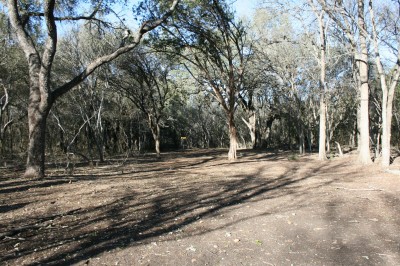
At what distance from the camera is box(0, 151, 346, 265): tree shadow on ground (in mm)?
4332

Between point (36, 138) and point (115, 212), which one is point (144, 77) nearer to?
point (36, 138)

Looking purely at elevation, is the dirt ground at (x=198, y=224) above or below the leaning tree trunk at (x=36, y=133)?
below

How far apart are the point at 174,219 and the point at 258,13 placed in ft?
58.9

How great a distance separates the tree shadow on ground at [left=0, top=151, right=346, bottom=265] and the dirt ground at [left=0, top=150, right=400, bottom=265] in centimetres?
2

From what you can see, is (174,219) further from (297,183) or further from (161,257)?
(297,183)

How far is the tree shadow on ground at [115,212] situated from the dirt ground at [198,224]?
0.6 inches

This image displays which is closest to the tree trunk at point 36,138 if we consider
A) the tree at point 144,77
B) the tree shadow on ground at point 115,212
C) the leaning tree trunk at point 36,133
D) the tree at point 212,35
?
the leaning tree trunk at point 36,133

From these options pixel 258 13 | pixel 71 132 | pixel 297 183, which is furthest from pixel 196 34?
pixel 71 132

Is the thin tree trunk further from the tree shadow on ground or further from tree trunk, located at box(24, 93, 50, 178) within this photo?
the tree shadow on ground

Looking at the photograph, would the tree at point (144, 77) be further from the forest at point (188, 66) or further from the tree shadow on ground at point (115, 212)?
the tree shadow on ground at point (115, 212)

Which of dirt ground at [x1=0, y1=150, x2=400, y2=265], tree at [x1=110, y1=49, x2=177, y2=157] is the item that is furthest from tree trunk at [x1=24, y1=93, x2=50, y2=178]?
tree at [x1=110, y1=49, x2=177, y2=157]

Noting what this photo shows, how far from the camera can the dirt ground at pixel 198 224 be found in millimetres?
4035

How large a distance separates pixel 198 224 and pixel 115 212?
1.64 meters

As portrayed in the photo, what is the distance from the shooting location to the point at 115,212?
6055 millimetres
